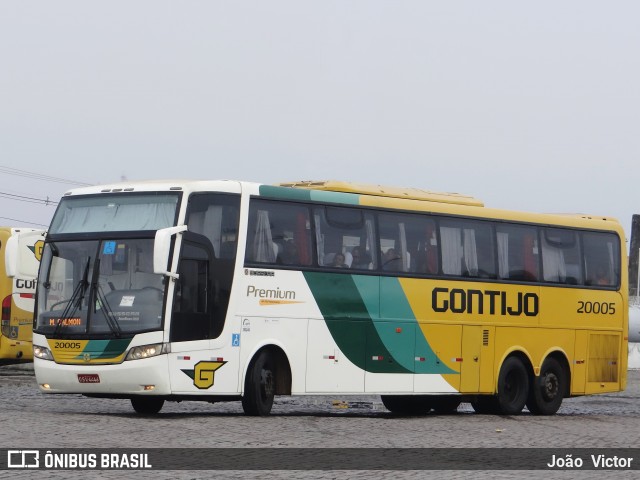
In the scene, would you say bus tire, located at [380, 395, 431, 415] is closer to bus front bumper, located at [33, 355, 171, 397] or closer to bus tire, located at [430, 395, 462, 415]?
bus tire, located at [430, 395, 462, 415]

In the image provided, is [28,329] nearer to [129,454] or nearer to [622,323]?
[622,323]

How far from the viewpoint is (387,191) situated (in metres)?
23.9

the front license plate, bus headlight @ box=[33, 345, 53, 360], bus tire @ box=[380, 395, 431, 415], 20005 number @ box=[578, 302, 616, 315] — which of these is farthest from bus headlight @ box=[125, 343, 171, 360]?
20005 number @ box=[578, 302, 616, 315]

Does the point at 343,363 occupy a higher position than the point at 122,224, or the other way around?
the point at 122,224

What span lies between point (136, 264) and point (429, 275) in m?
5.73

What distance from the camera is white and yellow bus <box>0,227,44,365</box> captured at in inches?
1293

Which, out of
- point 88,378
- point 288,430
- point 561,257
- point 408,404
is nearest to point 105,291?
point 88,378

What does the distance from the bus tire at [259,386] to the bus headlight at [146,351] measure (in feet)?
5.32

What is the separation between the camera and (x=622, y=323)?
27.7 meters

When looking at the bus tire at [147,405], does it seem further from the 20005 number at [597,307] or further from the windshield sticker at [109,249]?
the 20005 number at [597,307]

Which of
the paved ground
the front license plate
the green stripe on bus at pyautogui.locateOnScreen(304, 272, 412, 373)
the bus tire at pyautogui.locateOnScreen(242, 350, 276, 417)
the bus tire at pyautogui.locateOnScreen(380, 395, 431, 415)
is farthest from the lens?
the bus tire at pyautogui.locateOnScreen(380, 395, 431, 415)

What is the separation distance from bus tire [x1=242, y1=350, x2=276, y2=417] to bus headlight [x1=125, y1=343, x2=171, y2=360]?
1621 mm

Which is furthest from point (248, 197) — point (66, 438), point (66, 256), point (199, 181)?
point (66, 438)

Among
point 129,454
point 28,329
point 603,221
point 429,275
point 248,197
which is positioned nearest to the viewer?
point 129,454
